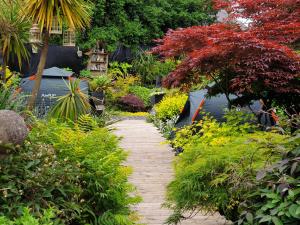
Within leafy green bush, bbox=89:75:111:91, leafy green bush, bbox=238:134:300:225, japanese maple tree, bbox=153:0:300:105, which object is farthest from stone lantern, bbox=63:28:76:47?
leafy green bush, bbox=238:134:300:225

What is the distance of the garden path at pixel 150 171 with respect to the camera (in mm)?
6344

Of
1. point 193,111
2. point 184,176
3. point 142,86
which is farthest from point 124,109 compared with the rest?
point 184,176

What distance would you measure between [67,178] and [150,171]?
5097mm

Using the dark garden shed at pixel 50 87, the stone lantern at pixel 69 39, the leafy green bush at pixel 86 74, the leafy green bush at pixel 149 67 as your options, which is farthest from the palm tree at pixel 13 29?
the leafy green bush at pixel 149 67

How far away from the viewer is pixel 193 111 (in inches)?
450

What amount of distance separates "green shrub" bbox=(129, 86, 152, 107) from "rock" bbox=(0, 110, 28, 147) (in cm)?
1745

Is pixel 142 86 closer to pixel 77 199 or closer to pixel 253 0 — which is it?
pixel 253 0

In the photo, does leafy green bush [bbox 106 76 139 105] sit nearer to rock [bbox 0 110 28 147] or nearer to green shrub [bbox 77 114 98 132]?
green shrub [bbox 77 114 98 132]

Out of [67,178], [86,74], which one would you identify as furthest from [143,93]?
[67,178]

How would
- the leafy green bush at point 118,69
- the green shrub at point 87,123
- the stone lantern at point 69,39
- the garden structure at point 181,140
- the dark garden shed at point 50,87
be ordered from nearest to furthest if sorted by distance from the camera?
the garden structure at point 181,140 → the green shrub at point 87,123 → the dark garden shed at point 50,87 → the stone lantern at point 69,39 → the leafy green bush at point 118,69

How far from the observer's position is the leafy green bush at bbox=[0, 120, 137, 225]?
12.7ft

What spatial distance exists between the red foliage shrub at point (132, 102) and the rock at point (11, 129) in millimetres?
16625

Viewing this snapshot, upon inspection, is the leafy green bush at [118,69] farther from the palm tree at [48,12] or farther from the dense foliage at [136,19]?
the palm tree at [48,12]

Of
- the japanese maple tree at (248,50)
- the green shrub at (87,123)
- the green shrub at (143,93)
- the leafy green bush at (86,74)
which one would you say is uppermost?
the japanese maple tree at (248,50)
